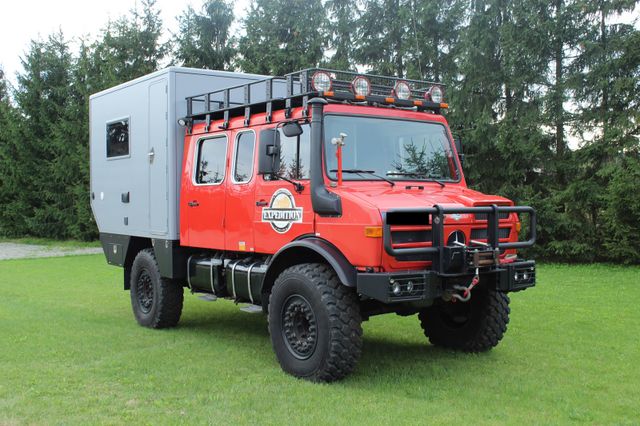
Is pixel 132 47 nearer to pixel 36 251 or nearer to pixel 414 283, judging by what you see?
pixel 36 251

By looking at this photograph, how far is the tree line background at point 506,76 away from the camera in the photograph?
54.2 feet

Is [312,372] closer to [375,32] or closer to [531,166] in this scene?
[531,166]

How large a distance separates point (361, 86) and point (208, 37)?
71.8 feet

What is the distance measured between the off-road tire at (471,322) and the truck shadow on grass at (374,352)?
0.13 m

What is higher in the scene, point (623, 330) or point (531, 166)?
point (531, 166)

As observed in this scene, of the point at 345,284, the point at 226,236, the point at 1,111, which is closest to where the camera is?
the point at 345,284

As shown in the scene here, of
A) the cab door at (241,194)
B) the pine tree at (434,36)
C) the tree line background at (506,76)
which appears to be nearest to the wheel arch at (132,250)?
the cab door at (241,194)

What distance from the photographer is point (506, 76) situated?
18438mm

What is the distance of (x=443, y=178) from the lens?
7492 mm

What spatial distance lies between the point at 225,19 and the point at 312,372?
2346 cm

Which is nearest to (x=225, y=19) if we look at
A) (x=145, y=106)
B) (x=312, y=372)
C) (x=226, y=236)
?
(x=145, y=106)

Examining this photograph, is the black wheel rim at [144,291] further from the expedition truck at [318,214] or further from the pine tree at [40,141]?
the pine tree at [40,141]

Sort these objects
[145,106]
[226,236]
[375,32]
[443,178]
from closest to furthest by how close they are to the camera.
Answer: [443,178] < [226,236] < [145,106] < [375,32]

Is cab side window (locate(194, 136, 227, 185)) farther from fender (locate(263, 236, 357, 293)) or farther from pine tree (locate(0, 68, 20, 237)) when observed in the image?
pine tree (locate(0, 68, 20, 237))
